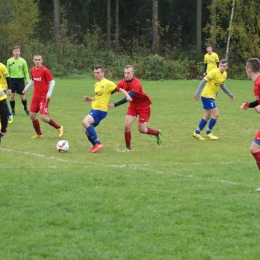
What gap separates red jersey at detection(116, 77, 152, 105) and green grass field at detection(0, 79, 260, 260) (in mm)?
986

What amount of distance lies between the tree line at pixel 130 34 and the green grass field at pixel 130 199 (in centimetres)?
2138

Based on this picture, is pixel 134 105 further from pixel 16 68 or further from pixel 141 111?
pixel 16 68

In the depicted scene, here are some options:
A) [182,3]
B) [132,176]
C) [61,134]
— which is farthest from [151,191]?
[182,3]

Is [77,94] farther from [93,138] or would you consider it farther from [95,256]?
[95,256]

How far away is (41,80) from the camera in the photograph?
555 inches

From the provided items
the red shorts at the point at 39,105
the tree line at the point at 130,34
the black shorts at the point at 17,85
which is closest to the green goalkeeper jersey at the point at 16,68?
the black shorts at the point at 17,85

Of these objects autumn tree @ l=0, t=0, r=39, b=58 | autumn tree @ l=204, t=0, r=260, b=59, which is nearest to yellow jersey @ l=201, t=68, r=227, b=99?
autumn tree @ l=0, t=0, r=39, b=58

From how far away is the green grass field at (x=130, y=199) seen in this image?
6.14 meters

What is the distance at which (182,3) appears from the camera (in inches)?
2035

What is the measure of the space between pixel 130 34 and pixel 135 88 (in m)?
39.5

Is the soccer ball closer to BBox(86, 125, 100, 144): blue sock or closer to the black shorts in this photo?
BBox(86, 125, 100, 144): blue sock

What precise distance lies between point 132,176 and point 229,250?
3535 millimetres

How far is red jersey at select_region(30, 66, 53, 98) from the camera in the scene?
14008mm

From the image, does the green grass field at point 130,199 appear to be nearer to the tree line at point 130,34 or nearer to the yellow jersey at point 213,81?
the yellow jersey at point 213,81
